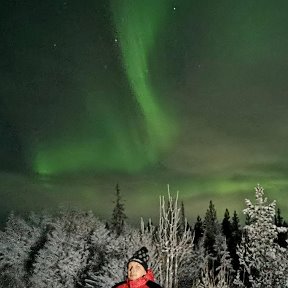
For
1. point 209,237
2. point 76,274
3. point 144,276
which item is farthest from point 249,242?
point 209,237

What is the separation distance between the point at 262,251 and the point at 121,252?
13.3m

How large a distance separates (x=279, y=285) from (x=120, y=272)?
10.8 meters

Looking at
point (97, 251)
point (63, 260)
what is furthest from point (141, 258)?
point (97, 251)

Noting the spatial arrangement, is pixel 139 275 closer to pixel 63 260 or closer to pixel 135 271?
pixel 135 271

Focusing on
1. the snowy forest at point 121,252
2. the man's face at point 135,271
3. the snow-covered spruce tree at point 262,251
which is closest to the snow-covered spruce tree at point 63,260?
the snowy forest at point 121,252

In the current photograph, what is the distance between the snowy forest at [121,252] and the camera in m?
22.6

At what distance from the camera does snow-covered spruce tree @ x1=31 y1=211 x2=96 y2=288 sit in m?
41.1

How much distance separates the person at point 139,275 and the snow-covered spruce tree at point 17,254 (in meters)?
46.0

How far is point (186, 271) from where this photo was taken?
3647 centimetres

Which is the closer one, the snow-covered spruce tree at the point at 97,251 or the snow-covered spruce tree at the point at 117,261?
the snow-covered spruce tree at the point at 117,261

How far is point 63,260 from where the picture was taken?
4200 cm

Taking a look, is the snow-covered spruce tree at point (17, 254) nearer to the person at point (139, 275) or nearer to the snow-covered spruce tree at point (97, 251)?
the snow-covered spruce tree at point (97, 251)

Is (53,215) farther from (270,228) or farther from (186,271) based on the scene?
(270,228)

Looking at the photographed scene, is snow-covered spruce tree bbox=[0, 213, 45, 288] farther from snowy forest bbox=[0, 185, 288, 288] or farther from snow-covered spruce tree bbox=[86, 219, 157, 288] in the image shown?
snow-covered spruce tree bbox=[86, 219, 157, 288]
